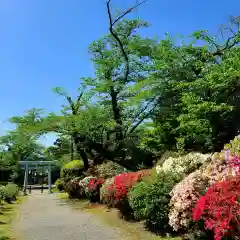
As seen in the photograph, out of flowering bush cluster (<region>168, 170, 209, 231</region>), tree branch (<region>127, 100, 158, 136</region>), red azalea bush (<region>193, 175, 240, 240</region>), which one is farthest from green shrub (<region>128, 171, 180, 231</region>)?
tree branch (<region>127, 100, 158, 136</region>)

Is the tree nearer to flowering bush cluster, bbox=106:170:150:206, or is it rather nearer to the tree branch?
the tree branch

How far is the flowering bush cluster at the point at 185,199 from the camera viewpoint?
23.8ft

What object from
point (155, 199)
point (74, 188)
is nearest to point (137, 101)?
point (74, 188)

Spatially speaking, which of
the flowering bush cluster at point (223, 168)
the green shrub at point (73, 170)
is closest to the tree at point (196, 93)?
the flowering bush cluster at point (223, 168)

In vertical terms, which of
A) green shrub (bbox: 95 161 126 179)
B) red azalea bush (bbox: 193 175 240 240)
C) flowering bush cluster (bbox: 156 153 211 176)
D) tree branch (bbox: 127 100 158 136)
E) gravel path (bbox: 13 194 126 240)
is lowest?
gravel path (bbox: 13 194 126 240)

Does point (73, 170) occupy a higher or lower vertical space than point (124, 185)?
higher

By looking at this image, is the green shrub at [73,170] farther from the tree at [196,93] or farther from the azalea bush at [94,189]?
the tree at [196,93]

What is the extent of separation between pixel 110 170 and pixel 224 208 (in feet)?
47.1

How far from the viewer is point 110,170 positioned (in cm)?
1956

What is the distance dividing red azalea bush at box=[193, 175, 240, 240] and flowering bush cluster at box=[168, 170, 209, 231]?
47.0 inches

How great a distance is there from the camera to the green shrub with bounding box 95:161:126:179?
1883 cm

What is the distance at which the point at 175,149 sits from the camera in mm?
16859

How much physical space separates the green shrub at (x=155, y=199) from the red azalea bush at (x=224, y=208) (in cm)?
249

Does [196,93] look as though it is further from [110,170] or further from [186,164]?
[110,170]
